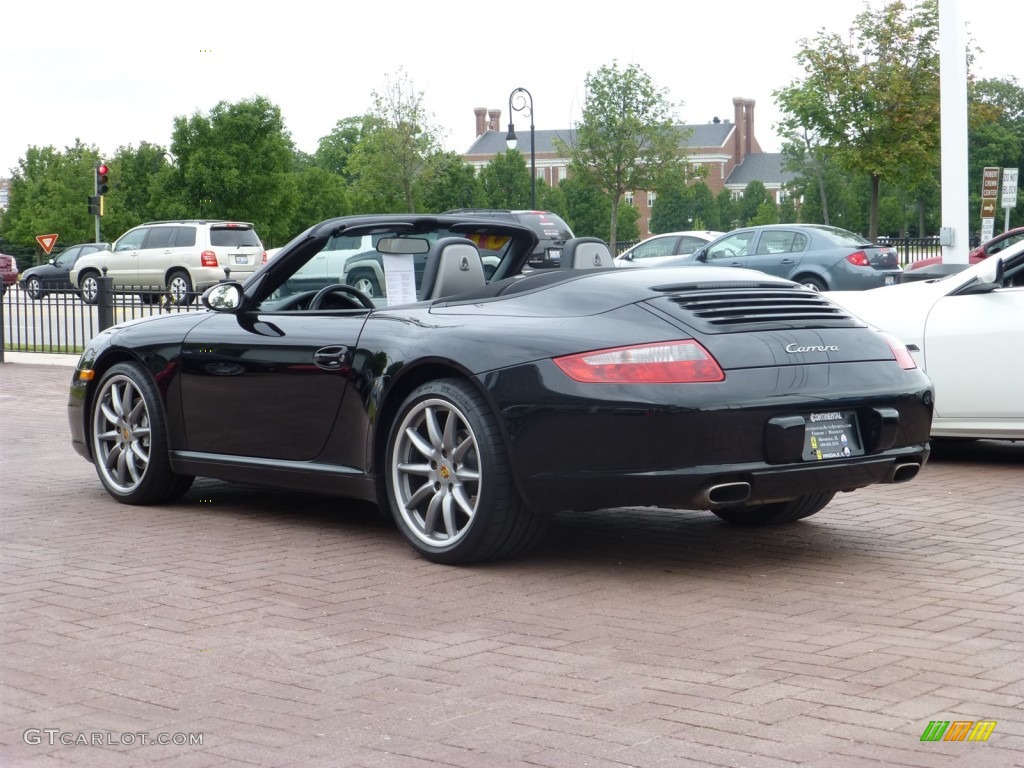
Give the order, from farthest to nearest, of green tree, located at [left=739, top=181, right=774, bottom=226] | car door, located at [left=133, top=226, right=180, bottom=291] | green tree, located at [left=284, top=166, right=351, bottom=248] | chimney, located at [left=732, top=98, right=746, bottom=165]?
chimney, located at [left=732, top=98, right=746, bottom=165] → green tree, located at [left=739, top=181, right=774, bottom=226] → green tree, located at [left=284, top=166, right=351, bottom=248] → car door, located at [left=133, top=226, right=180, bottom=291]

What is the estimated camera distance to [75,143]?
9338 centimetres

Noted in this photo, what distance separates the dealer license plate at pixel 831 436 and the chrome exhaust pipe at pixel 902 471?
8.9 inches

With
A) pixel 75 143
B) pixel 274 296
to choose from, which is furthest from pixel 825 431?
pixel 75 143

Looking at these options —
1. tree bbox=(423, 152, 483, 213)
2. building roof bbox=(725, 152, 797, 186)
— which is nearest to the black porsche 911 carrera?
tree bbox=(423, 152, 483, 213)

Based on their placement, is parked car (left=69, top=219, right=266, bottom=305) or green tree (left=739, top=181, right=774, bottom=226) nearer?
parked car (left=69, top=219, right=266, bottom=305)

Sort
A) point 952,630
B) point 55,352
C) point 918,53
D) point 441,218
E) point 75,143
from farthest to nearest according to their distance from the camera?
point 75,143 < point 918,53 < point 55,352 < point 441,218 < point 952,630

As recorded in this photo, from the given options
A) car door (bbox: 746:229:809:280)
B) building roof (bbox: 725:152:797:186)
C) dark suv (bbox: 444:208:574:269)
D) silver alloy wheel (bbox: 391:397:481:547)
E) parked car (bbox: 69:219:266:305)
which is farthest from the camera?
building roof (bbox: 725:152:797:186)

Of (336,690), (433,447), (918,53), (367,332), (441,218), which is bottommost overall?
(336,690)

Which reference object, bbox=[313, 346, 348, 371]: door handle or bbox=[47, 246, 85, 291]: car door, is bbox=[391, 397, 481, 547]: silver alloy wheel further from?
bbox=[47, 246, 85, 291]: car door

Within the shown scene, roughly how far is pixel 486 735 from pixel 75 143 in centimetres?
9540

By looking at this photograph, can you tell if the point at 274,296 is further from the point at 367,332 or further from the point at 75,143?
the point at 75,143

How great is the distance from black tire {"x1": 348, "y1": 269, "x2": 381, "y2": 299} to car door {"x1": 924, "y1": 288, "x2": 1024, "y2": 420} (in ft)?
12.3

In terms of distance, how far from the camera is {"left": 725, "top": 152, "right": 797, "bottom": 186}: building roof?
154250mm

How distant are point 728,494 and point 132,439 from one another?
3.42 metres
